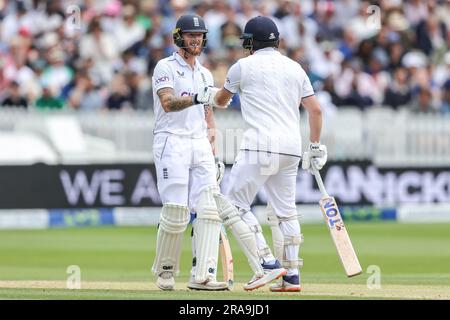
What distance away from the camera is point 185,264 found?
43.6 ft

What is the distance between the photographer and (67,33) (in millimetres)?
19797

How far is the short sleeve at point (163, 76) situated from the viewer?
9539 mm

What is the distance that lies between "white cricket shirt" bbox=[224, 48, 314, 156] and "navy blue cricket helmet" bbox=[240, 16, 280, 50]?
0.26 ft

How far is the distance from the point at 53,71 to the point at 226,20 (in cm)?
278

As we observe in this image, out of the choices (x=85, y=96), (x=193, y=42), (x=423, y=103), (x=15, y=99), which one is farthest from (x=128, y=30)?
(x=193, y=42)

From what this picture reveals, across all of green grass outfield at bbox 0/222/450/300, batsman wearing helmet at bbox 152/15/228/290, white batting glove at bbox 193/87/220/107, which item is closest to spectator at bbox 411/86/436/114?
green grass outfield at bbox 0/222/450/300

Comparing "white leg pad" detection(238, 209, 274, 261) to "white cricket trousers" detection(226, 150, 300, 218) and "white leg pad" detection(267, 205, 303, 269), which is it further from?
"white leg pad" detection(267, 205, 303, 269)

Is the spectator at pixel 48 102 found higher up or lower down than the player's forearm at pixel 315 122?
higher up

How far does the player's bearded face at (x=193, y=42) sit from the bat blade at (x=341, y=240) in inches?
58.1

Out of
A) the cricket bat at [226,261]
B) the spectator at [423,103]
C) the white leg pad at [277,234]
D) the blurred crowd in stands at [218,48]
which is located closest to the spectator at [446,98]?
the blurred crowd in stands at [218,48]

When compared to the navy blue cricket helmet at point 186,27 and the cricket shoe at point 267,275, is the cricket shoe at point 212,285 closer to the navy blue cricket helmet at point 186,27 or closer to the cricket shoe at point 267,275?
the cricket shoe at point 267,275

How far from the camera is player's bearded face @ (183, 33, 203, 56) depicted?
31.7ft

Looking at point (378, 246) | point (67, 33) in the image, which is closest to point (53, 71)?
point (67, 33)
